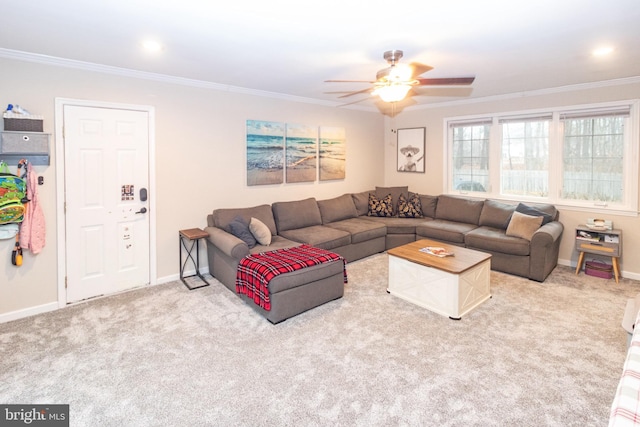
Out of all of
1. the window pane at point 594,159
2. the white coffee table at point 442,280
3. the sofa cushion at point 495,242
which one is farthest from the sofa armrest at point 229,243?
the window pane at point 594,159

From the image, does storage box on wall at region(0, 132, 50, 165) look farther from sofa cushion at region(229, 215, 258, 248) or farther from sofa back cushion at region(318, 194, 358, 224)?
sofa back cushion at region(318, 194, 358, 224)

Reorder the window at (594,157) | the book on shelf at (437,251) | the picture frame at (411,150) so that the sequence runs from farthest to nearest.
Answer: the picture frame at (411,150), the window at (594,157), the book on shelf at (437,251)

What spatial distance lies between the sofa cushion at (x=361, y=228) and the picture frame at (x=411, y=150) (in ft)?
5.07

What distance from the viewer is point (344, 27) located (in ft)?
8.36

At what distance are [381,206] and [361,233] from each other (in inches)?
45.0

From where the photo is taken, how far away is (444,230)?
16.3 ft

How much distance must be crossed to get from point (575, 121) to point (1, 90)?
6.20 m

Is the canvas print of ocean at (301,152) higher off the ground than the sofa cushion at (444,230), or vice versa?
the canvas print of ocean at (301,152)

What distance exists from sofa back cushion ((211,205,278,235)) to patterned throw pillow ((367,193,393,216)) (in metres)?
1.87

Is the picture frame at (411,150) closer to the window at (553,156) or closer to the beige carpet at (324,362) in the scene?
the window at (553,156)

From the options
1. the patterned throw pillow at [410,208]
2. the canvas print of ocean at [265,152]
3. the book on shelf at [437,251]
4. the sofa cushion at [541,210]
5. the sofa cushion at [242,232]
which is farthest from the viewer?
the patterned throw pillow at [410,208]

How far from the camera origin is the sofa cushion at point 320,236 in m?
4.43

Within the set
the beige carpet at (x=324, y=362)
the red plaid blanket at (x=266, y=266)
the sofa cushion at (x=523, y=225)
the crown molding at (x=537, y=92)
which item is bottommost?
the beige carpet at (x=324, y=362)

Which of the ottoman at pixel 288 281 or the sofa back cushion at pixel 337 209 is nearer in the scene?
the ottoman at pixel 288 281
